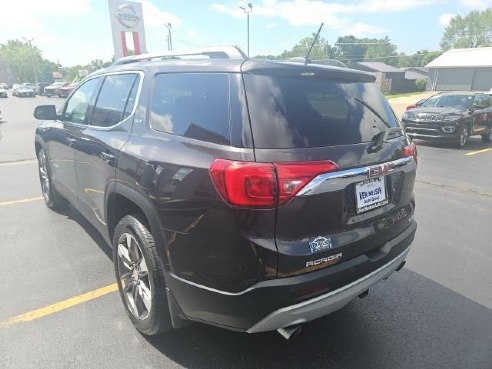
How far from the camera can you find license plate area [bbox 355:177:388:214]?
235cm

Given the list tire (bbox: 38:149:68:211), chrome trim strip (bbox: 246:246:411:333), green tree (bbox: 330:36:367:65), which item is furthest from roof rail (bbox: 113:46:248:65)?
green tree (bbox: 330:36:367:65)

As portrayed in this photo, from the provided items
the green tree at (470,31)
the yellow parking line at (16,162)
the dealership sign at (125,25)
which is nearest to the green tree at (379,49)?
the green tree at (470,31)

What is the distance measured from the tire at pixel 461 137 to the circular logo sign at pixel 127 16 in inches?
683

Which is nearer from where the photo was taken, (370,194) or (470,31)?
(370,194)

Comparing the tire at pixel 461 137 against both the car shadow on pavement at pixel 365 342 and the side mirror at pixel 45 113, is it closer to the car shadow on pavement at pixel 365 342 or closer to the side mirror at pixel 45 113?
the car shadow on pavement at pixel 365 342

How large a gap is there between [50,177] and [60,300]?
2.26m

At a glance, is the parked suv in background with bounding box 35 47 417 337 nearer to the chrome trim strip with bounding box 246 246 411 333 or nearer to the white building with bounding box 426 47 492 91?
the chrome trim strip with bounding box 246 246 411 333

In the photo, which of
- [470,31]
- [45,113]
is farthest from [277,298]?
[470,31]

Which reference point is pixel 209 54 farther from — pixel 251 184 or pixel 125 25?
pixel 125 25

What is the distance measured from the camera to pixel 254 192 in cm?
204

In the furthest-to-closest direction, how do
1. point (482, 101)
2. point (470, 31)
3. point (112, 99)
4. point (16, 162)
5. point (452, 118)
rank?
point (470, 31) → point (482, 101) → point (452, 118) → point (16, 162) → point (112, 99)

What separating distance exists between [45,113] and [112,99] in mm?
1753

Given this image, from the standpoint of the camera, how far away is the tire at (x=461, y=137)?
38.6ft

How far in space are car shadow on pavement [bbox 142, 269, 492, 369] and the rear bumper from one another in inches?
19.0
